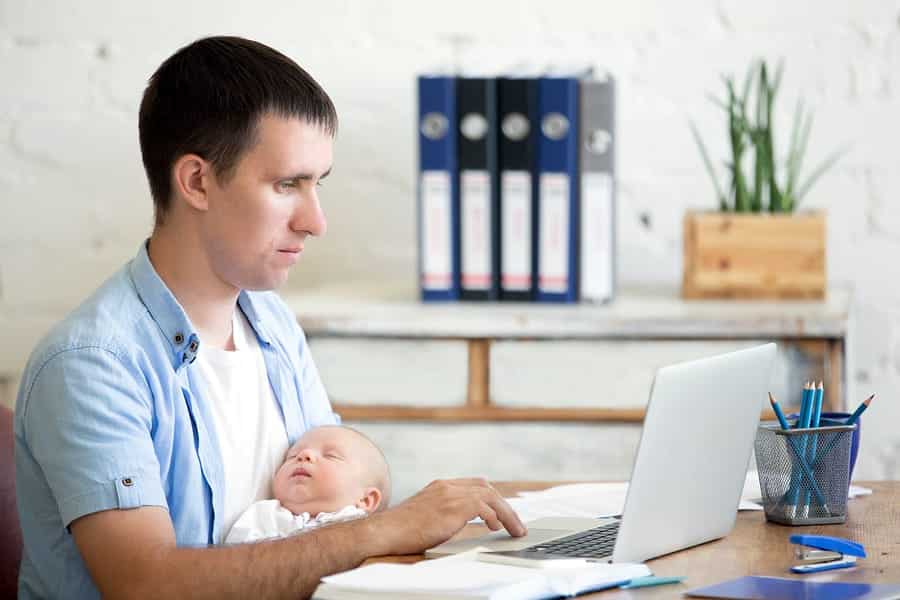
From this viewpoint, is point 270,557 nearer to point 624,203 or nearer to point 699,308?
point 699,308

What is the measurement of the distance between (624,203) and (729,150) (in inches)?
8.9

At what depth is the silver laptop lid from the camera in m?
1.25

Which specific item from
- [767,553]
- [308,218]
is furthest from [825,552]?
[308,218]

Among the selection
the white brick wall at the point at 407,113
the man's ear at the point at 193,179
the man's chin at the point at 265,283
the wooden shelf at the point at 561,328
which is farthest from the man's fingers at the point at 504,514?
the white brick wall at the point at 407,113

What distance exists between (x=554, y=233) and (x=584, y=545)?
3.64ft

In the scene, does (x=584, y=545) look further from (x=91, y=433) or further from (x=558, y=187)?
(x=558, y=187)

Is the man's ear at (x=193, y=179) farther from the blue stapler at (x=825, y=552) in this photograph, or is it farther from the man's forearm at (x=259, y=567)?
the blue stapler at (x=825, y=552)

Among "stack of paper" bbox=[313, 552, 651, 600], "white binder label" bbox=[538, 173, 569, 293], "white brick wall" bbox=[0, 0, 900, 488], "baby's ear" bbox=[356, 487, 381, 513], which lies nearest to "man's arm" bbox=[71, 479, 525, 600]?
"stack of paper" bbox=[313, 552, 651, 600]

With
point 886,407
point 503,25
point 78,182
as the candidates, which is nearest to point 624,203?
point 503,25

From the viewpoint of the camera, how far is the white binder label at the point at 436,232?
2410 millimetres

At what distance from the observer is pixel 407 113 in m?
2.76

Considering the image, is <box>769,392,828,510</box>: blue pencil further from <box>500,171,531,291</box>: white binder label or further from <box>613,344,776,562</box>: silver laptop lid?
<box>500,171,531,291</box>: white binder label

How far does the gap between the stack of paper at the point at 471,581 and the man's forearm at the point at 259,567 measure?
12 centimetres

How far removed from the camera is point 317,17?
9.02ft
